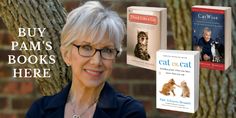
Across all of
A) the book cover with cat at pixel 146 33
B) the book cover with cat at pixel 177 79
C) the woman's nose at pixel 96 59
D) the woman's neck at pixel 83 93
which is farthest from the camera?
the woman's neck at pixel 83 93

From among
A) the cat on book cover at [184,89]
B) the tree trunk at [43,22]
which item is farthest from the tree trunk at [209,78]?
the tree trunk at [43,22]

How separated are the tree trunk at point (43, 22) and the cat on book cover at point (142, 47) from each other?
20.9 inches

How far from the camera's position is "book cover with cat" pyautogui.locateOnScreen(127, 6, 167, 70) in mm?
1497

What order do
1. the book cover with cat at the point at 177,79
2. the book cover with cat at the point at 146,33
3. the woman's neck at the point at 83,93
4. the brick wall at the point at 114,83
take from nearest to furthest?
1. the book cover with cat at the point at 177,79
2. the book cover with cat at the point at 146,33
3. the woman's neck at the point at 83,93
4. the brick wall at the point at 114,83

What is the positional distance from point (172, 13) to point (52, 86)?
576mm

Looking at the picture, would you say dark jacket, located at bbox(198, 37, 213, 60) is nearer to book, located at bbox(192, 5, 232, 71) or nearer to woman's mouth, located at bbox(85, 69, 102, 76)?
book, located at bbox(192, 5, 232, 71)

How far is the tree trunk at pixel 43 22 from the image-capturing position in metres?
2.01

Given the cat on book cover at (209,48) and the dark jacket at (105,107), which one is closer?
the cat on book cover at (209,48)

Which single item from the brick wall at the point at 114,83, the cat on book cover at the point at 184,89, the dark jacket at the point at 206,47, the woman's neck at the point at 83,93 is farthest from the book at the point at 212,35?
the brick wall at the point at 114,83

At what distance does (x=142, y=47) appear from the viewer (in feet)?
5.08

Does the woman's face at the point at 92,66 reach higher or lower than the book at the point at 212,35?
lower

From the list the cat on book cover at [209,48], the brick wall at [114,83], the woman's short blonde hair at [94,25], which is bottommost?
the brick wall at [114,83]

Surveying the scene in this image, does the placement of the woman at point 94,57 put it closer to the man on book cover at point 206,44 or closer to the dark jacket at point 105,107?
the dark jacket at point 105,107

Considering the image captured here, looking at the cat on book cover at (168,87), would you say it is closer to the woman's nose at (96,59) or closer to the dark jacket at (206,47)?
the dark jacket at (206,47)
